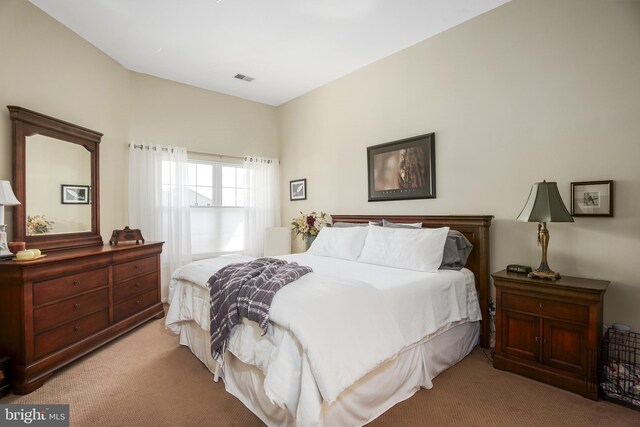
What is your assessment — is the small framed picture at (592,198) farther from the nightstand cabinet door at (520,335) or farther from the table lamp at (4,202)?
the table lamp at (4,202)

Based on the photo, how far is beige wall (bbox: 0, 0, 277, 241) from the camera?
2682mm

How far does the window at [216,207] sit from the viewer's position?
180 inches

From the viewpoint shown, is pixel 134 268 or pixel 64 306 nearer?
pixel 64 306

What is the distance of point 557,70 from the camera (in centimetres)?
250

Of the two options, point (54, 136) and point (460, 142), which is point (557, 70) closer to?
point (460, 142)

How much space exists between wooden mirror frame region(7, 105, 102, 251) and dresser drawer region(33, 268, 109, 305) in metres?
0.52

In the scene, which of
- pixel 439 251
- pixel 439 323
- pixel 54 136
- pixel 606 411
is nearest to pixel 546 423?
pixel 606 411

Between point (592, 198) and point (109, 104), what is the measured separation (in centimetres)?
485

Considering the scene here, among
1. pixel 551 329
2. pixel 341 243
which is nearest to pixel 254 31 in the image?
pixel 341 243

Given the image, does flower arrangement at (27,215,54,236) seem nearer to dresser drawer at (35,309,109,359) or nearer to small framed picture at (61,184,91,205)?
small framed picture at (61,184,91,205)

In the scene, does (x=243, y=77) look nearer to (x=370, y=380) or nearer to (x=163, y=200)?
(x=163, y=200)

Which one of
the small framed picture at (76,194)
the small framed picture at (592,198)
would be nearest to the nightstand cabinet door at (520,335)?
the small framed picture at (592,198)

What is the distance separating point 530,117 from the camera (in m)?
2.64

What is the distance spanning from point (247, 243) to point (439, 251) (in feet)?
10.3
